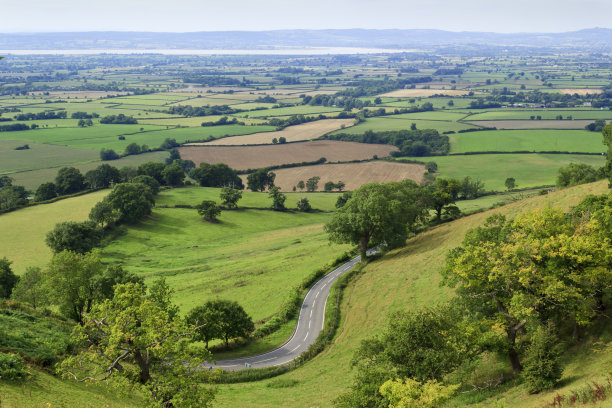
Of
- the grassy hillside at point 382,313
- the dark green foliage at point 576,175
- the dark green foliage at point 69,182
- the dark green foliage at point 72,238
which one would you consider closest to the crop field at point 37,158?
the dark green foliage at point 69,182

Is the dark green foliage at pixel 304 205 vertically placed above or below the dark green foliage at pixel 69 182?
below

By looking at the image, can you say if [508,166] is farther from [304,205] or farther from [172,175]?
[172,175]

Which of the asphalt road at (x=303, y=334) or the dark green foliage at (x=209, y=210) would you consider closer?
the asphalt road at (x=303, y=334)

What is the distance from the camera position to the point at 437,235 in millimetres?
82438

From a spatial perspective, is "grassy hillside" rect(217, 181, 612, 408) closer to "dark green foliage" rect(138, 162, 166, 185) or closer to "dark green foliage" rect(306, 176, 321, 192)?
"dark green foliage" rect(306, 176, 321, 192)

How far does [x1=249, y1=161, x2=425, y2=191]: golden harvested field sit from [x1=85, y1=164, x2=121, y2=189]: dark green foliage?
1710 inches

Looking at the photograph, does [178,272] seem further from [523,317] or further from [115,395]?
[523,317]

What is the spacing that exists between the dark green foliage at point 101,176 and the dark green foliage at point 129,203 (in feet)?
97.3

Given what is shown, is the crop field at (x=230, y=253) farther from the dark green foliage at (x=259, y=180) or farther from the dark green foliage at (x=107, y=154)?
the dark green foliage at (x=107, y=154)

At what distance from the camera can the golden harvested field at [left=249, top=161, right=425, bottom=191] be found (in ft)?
530

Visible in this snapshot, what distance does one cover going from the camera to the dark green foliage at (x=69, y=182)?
14012 centimetres

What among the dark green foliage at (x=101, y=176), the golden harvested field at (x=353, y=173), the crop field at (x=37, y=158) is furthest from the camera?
the crop field at (x=37, y=158)

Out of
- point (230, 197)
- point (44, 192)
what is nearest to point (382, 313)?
point (230, 197)

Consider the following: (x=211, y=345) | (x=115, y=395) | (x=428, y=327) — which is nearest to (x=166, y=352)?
(x=115, y=395)
